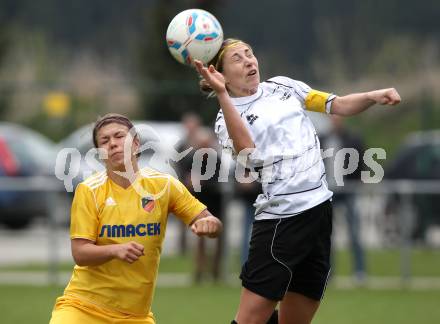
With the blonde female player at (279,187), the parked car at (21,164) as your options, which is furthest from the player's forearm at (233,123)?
the parked car at (21,164)

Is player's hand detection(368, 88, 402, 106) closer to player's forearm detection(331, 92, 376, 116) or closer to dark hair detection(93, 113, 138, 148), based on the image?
player's forearm detection(331, 92, 376, 116)

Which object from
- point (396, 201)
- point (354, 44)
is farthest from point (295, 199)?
point (354, 44)

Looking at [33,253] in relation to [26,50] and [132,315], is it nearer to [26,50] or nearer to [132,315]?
[132,315]

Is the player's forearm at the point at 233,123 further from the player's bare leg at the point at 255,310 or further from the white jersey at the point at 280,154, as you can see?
the player's bare leg at the point at 255,310

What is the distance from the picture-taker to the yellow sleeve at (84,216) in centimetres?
543

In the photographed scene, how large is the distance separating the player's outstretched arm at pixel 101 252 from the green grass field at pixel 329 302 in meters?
3.58

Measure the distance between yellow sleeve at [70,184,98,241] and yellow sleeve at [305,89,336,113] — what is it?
4.26 ft

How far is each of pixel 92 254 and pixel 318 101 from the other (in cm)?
152

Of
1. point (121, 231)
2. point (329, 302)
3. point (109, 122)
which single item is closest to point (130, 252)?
point (121, 231)

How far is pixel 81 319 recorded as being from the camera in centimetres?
539

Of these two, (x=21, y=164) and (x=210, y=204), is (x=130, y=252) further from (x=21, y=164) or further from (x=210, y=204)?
(x=21, y=164)

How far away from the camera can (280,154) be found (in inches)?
223

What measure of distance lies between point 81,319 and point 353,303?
17.4 ft

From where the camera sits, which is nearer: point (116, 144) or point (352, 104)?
point (116, 144)
